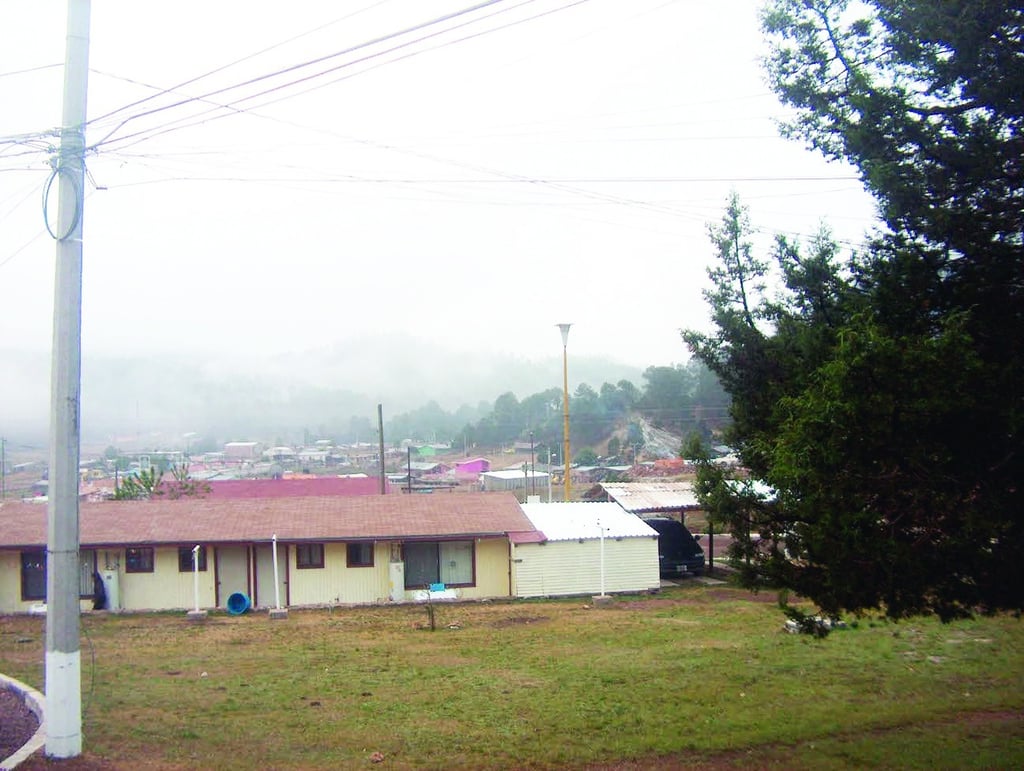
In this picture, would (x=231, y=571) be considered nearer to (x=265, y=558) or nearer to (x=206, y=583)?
(x=206, y=583)

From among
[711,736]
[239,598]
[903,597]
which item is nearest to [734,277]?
[903,597]

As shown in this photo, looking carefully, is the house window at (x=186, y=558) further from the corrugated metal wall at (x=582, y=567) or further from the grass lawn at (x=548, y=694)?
the corrugated metal wall at (x=582, y=567)

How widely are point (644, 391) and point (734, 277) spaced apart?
7681 centimetres

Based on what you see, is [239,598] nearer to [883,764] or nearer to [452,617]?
[452,617]

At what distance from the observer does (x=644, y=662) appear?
14281 millimetres

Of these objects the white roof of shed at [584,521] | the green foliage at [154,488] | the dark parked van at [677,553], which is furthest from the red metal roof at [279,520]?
the green foliage at [154,488]

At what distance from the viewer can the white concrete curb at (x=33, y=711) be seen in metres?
8.06

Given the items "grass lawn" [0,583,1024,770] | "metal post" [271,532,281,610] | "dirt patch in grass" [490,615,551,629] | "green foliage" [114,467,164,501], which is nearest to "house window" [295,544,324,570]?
"metal post" [271,532,281,610]

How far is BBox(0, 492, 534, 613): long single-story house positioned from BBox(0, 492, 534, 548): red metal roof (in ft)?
0.14

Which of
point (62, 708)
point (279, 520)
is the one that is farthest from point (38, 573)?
point (62, 708)

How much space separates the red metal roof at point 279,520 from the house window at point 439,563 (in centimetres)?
58

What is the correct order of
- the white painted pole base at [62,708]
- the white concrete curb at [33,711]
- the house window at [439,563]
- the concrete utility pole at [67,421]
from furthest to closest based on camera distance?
the house window at [439,563] < the concrete utility pole at [67,421] < the white painted pole base at [62,708] < the white concrete curb at [33,711]

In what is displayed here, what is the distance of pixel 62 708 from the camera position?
8.38 meters

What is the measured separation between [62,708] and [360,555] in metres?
16.2
